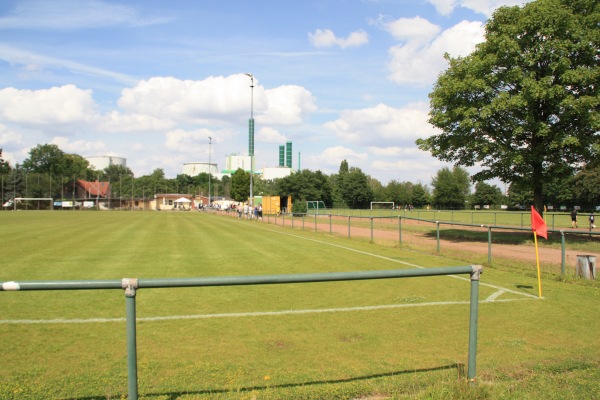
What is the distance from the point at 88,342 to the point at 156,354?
1132mm

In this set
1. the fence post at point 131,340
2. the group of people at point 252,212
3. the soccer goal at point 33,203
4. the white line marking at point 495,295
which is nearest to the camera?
the fence post at point 131,340

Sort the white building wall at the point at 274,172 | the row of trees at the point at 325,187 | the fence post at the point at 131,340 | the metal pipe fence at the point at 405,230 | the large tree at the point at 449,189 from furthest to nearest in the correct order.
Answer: the white building wall at the point at 274,172 → the large tree at the point at 449,189 → the row of trees at the point at 325,187 → the metal pipe fence at the point at 405,230 → the fence post at the point at 131,340

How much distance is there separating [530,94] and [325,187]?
3221 inches

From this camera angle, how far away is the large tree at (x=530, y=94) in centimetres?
2217

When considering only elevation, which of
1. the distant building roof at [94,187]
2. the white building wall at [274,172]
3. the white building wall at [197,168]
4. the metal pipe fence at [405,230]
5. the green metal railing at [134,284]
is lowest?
the metal pipe fence at [405,230]

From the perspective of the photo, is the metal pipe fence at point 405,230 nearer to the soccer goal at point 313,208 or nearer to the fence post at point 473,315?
the soccer goal at point 313,208

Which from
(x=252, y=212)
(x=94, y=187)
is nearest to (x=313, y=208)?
(x=252, y=212)

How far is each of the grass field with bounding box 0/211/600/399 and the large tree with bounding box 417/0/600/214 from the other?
1435 centimetres

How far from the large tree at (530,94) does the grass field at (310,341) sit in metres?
14.3

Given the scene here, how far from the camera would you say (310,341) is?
588cm

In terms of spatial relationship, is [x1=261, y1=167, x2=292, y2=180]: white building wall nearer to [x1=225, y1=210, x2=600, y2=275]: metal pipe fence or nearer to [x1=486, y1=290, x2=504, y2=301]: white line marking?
[x1=225, y1=210, x2=600, y2=275]: metal pipe fence

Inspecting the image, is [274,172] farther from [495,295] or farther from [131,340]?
[131,340]

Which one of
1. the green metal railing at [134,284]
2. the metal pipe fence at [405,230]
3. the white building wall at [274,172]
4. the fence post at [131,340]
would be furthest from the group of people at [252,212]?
the white building wall at [274,172]

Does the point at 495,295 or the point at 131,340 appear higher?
the point at 131,340
